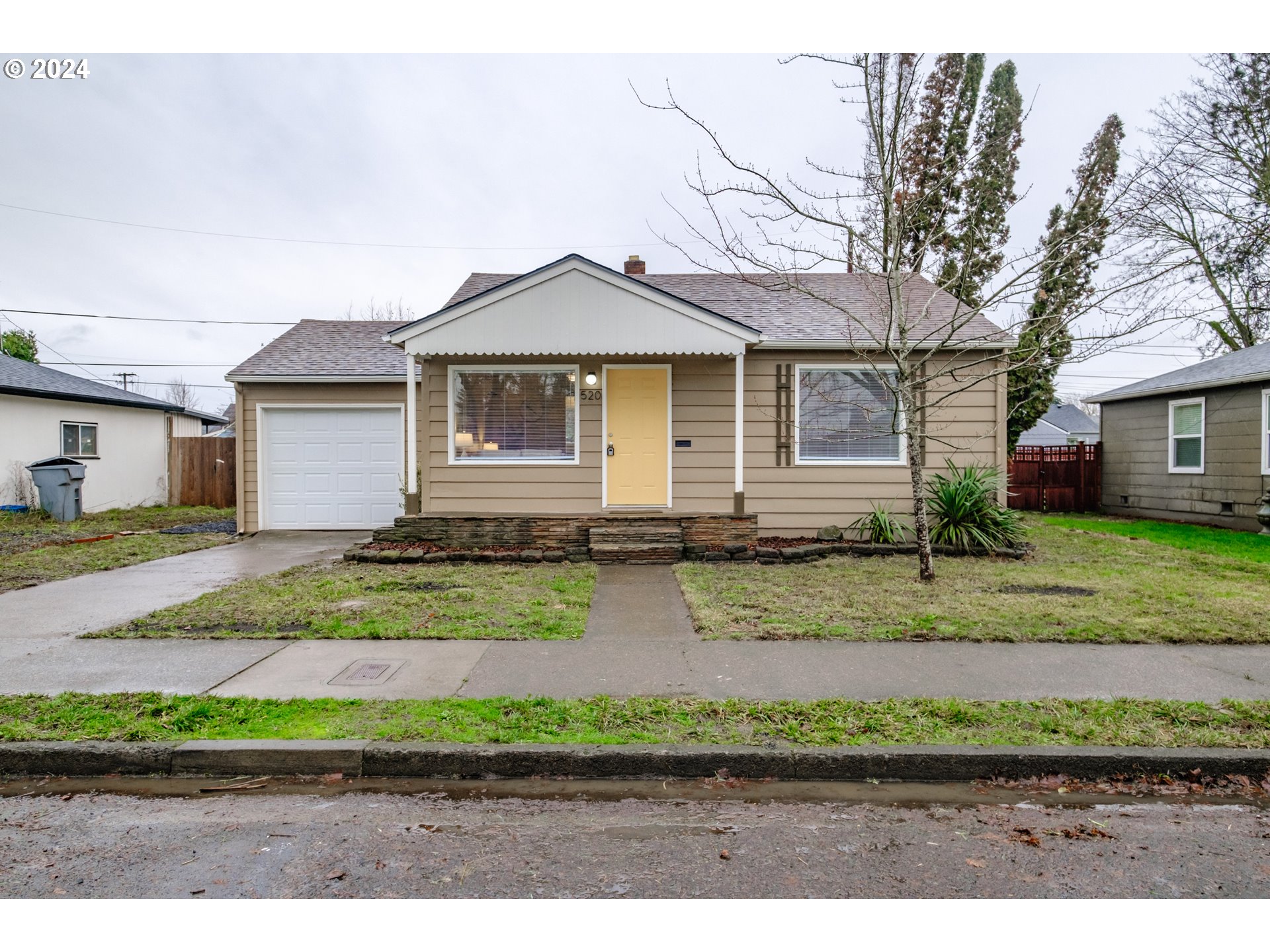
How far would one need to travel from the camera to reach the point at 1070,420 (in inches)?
1757

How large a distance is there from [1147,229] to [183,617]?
21738mm

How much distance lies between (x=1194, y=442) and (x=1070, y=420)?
115 ft

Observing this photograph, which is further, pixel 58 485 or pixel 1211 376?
pixel 58 485

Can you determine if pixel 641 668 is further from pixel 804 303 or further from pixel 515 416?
pixel 804 303

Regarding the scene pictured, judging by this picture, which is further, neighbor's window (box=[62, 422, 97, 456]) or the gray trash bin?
neighbor's window (box=[62, 422, 97, 456])

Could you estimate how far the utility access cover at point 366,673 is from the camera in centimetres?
443

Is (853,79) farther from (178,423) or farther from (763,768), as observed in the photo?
(178,423)

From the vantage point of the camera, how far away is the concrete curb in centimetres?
339

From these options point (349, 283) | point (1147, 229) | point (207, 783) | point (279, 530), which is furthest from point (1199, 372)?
point (349, 283)

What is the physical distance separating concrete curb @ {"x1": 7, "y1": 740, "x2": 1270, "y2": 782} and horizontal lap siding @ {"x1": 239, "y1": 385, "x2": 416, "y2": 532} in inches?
382

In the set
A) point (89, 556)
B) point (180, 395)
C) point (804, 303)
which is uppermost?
point (180, 395)

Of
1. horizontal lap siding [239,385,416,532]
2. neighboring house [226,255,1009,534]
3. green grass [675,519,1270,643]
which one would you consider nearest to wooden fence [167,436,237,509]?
horizontal lap siding [239,385,416,532]

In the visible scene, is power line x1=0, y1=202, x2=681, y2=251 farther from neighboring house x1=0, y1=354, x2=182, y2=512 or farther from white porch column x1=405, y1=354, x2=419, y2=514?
white porch column x1=405, y1=354, x2=419, y2=514

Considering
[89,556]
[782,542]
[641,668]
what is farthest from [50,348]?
[641,668]
